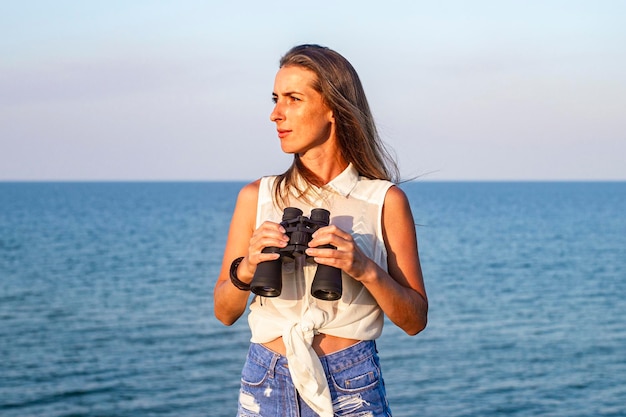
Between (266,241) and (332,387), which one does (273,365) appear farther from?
(266,241)

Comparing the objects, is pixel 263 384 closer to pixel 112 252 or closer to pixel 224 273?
pixel 224 273

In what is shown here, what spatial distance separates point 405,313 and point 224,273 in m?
0.68

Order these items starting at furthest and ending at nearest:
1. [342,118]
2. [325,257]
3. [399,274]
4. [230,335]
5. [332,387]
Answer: [230,335]
[342,118]
[399,274]
[332,387]
[325,257]

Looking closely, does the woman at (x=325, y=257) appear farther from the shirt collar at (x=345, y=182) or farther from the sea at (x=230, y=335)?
the sea at (x=230, y=335)

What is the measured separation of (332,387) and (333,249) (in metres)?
0.52

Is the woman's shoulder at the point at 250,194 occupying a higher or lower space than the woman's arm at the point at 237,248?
higher

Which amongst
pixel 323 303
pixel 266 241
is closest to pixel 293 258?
pixel 266 241

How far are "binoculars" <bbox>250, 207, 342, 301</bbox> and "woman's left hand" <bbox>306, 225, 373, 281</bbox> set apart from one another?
1.0 inches

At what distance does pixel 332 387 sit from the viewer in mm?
2982

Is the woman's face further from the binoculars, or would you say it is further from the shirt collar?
the binoculars

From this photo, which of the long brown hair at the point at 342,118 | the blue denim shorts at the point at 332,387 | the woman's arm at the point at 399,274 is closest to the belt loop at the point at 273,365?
the blue denim shorts at the point at 332,387

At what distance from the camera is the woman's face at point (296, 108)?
3.19 m

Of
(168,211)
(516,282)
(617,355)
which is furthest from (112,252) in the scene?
(168,211)

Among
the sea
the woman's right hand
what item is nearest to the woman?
Answer: the woman's right hand
